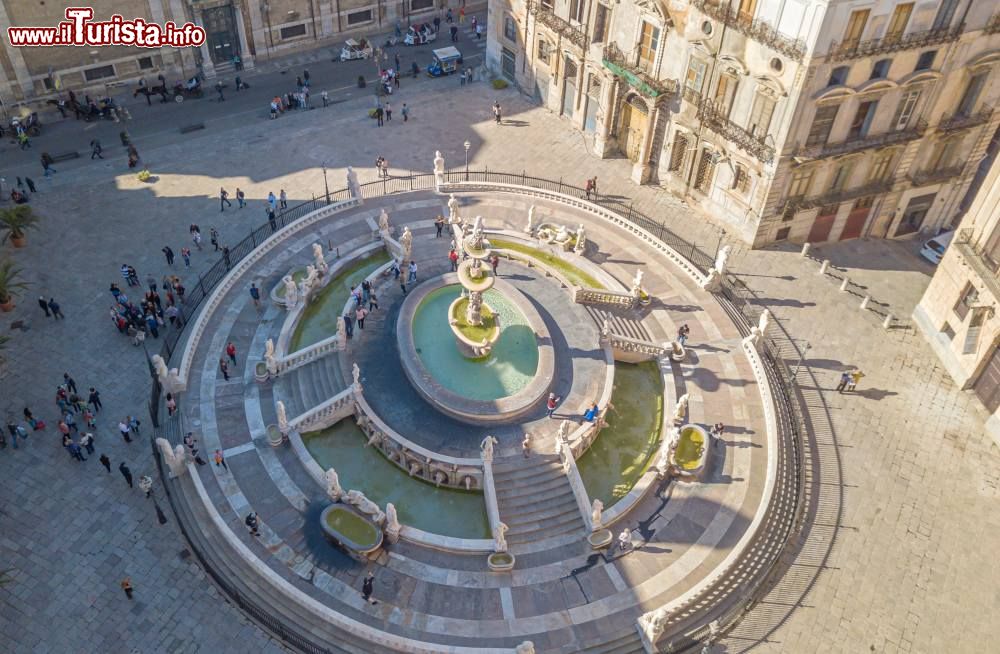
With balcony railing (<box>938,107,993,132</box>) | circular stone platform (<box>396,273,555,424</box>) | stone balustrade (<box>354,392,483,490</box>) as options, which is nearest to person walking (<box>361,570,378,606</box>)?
stone balustrade (<box>354,392,483,490</box>)

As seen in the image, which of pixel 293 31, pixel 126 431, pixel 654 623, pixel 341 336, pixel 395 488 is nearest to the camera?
pixel 654 623

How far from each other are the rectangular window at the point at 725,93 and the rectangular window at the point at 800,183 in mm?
5933

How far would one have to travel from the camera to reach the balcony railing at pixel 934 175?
180 feet

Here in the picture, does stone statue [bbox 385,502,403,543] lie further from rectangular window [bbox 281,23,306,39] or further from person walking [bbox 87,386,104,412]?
rectangular window [bbox 281,23,306,39]

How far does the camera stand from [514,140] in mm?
65125

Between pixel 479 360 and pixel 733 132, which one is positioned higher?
pixel 733 132

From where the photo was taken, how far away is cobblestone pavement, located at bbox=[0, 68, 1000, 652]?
36250mm

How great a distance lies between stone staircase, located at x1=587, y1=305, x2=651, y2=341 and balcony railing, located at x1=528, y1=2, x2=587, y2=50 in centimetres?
2331

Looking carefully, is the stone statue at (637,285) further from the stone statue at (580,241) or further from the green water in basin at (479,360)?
the green water in basin at (479,360)

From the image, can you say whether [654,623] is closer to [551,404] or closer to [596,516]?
[596,516]

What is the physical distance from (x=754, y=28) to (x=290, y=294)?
31533 mm

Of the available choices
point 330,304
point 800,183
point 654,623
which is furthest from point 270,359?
point 800,183

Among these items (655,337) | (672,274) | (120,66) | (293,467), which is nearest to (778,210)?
(672,274)

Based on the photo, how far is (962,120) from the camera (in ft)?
173
